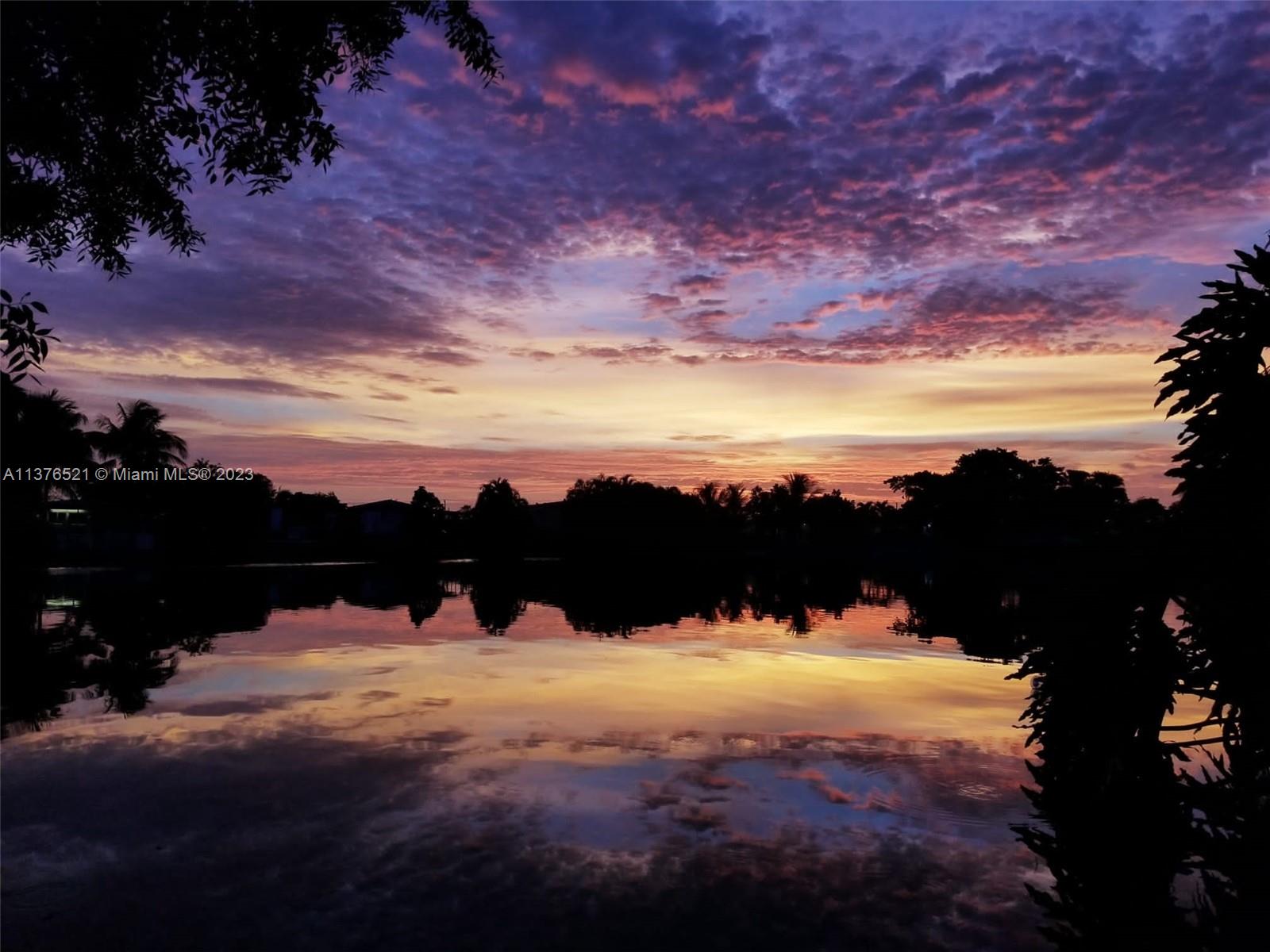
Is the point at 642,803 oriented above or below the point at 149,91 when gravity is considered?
below

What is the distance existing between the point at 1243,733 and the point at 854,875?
3.25 metres

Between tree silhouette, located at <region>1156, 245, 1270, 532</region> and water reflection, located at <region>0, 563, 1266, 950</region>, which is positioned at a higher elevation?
tree silhouette, located at <region>1156, 245, 1270, 532</region>

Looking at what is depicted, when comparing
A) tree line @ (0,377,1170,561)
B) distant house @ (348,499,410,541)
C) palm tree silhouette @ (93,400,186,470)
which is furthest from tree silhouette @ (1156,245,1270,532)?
distant house @ (348,499,410,541)

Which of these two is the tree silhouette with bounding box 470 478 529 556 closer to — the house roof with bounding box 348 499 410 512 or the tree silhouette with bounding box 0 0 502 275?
the house roof with bounding box 348 499 410 512

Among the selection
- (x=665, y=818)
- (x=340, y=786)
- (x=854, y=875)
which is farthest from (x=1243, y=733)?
(x=340, y=786)

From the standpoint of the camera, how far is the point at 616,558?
7875 centimetres

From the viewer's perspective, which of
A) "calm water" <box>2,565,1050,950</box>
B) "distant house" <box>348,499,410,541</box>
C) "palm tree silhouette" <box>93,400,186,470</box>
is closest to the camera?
"calm water" <box>2,565,1050,950</box>

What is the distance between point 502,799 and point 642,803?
1.44 m

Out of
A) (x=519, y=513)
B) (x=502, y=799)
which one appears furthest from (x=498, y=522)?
(x=502, y=799)

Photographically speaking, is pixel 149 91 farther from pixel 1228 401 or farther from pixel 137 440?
pixel 137 440

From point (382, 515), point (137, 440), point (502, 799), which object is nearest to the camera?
point (502, 799)

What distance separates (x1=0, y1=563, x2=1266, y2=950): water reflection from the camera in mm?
6117

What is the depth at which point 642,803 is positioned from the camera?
859cm

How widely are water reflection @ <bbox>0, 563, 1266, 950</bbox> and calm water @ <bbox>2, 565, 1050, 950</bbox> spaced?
1.5 inches
